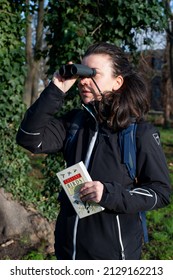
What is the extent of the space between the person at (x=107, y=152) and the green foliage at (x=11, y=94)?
2318mm

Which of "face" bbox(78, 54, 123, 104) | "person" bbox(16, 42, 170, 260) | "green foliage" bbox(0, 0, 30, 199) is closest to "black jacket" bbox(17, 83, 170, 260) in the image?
"person" bbox(16, 42, 170, 260)

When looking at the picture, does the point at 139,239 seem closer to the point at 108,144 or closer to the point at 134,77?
the point at 108,144

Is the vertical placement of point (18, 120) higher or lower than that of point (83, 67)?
lower

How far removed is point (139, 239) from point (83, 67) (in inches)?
37.3

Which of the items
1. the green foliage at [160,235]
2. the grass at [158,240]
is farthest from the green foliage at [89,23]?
the green foliage at [160,235]

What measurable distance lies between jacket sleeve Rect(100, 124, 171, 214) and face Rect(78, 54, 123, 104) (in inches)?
11.0

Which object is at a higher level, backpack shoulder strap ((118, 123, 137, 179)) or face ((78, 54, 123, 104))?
face ((78, 54, 123, 104))

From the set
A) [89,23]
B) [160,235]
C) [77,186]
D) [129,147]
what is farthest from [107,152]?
[160,235]

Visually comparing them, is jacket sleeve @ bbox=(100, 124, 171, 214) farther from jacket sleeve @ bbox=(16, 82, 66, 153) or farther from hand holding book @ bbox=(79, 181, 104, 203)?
jacket sleeve @ bbox=(16, 82, 66, 153)

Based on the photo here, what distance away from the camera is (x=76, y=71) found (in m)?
1.87

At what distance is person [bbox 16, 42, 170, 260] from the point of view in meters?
1.90

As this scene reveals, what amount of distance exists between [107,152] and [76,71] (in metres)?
0.42
